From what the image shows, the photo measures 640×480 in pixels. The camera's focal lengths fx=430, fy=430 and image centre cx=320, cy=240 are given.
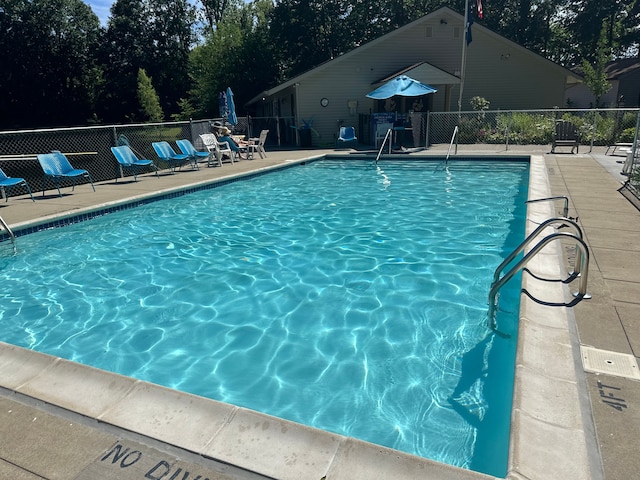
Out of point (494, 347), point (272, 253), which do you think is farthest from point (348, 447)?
point (272, 253)

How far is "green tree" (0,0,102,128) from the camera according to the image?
35.8 m

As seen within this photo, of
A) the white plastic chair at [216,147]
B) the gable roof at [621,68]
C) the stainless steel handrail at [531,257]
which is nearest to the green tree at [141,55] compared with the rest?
the white plastic chair at [216,147]

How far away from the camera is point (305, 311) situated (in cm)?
464

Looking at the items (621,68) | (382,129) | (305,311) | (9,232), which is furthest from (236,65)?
(621,68)

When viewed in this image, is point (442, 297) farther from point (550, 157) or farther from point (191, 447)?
point (550, 157)

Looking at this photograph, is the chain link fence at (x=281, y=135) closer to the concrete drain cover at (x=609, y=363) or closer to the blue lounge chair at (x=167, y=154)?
the blue lounge chair at (x=167, y=154)

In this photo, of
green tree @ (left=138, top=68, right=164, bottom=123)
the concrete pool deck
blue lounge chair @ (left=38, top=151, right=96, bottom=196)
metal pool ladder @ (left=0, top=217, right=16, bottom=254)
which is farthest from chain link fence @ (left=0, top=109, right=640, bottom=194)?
green tree @ (left=138, top=68, right=164, bottom=123)

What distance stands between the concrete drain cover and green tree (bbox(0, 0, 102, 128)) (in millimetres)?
44132

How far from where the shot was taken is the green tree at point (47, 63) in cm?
3581

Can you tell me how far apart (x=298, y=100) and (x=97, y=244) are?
14.7 metres

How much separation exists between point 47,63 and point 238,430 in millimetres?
45124

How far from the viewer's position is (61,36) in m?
38.0

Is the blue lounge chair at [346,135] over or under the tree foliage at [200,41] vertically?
under

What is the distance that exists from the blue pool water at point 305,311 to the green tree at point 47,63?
3666cm
